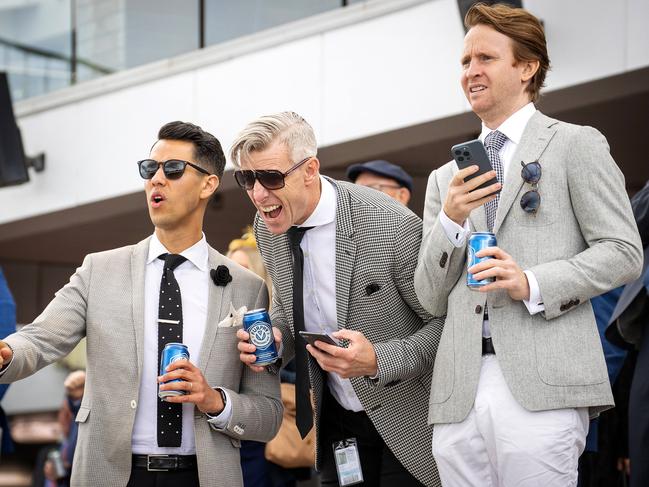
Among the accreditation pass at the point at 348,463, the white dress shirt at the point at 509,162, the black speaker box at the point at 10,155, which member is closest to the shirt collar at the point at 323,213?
the white dress shirt at the point at 509,162

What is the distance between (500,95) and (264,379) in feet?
4.41

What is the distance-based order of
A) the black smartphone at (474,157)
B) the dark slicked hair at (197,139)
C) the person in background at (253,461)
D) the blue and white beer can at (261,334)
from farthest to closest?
the person in background at (253,461) < the dark slicked hair at (197,139) < the blue and white beer can at (261,334) < the black smartphone at (474,157)

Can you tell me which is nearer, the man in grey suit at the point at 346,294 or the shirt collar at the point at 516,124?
the shirt collar at the point at 516,124

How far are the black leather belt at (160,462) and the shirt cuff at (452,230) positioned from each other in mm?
1224

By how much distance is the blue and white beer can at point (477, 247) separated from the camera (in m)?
3.01

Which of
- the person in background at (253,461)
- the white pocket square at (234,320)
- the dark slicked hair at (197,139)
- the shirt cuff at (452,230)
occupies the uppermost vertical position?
the dark slicked hair at (197,139)

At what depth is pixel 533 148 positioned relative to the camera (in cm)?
327

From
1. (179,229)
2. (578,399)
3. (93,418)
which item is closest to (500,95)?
(578,399)

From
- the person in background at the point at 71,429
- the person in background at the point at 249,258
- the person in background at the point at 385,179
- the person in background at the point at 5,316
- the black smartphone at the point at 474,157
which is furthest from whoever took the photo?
the person in background at the point at 71,429

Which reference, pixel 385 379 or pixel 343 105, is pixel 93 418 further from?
pixel 343 105

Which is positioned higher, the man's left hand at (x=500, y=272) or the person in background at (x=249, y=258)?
the person in background at (x=249, y=258)

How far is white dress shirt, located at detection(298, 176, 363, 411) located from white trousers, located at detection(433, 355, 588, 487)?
0.67 metres

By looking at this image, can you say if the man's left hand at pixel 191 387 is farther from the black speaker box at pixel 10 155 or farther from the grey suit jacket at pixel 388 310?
the black speaker box at pixel 10 155

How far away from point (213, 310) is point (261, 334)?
32cm
